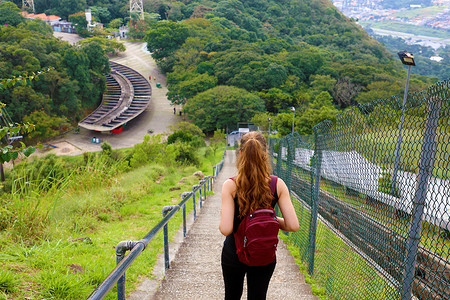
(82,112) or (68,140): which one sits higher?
(82,112)

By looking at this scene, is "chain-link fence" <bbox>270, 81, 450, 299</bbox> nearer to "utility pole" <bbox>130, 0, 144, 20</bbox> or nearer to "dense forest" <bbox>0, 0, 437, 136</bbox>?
"dense forest" <bbox>0, 0, 437, 136</bbox>

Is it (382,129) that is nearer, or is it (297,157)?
(382,129)

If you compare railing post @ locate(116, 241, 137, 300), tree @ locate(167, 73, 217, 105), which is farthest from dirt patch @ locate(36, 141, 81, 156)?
railing post @ locate(116, 241, 137, 300)

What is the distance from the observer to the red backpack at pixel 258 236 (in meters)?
1.86

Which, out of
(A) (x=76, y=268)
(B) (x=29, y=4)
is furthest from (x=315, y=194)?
(B) (x=29, y=4)

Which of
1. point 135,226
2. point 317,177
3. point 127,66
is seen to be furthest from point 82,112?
point 317,177

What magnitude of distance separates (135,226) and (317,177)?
3.34 meters

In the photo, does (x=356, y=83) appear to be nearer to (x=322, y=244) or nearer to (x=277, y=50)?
(x=277, y=50)

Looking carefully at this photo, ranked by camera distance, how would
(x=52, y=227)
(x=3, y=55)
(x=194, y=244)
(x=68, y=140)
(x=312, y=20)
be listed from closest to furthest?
(x=52, y=227) < (x=194, y=244) < (x=3, y=55) < (x=68, y=140) < (x=312, y=20)

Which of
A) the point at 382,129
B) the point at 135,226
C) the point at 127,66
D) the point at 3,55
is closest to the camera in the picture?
the point at 382,129

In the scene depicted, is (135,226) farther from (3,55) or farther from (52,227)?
(3,55)

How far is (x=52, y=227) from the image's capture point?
421 cm

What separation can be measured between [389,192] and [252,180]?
37.3 inches

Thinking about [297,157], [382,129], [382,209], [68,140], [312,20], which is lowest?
[68,140]
